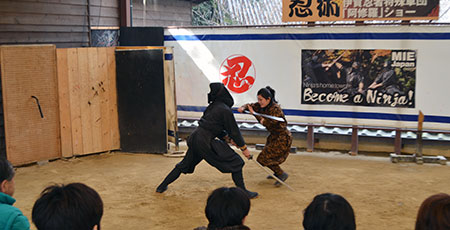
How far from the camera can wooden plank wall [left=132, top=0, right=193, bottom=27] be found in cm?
1276

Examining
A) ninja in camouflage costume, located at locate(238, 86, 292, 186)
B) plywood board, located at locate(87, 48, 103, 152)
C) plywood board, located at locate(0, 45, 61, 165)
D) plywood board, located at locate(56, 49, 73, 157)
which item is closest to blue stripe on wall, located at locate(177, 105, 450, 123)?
ninja in camouflage costume, located at locate(238, 86, 292, 186)

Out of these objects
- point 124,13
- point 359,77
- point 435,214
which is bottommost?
point 435,214

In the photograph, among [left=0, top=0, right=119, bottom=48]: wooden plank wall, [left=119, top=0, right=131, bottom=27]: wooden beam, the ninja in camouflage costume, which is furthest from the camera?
[left=119, top=0, right=131, bottom=27]: wooden beam

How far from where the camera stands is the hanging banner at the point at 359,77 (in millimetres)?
9547

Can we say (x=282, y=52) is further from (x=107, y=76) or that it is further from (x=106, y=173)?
(x=106, y=173)

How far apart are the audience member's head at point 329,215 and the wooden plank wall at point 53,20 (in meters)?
7.44

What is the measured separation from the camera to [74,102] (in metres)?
9.62

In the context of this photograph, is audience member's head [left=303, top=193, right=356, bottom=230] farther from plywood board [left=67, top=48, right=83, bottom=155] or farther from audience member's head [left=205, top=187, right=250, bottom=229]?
plywood board [left=67, top=48, right=83, bottom=155]

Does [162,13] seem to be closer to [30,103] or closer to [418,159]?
[30,103]

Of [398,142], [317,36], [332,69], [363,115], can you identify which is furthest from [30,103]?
[398,142]

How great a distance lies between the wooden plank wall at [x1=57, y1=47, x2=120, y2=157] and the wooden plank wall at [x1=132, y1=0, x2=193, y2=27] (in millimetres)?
2986

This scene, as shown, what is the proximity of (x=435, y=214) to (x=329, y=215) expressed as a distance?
54cm

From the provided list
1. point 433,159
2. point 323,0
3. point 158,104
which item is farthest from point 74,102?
point 433,159

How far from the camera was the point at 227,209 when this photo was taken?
10.5ft
